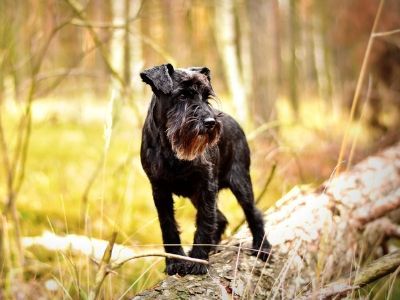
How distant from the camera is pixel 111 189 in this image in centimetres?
846

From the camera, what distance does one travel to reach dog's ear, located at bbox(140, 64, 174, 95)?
3.29 m

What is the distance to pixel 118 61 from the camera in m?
15.7

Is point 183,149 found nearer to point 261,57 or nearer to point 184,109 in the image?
point 184,109

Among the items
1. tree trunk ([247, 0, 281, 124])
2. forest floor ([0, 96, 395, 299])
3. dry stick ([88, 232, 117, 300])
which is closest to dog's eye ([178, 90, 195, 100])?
forest floor ([0, 96, 395, 299])

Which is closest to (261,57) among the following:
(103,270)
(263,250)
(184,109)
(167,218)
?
(263,250)

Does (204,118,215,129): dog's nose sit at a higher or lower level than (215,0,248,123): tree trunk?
lower

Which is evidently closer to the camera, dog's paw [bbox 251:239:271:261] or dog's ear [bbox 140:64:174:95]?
dog's ear [bbox 140:64:174:95]

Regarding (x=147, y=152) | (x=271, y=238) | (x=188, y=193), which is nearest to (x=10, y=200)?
(x=147, y=152)

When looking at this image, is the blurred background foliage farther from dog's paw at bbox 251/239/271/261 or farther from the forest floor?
dog's paw at bbox 251/239/271/261

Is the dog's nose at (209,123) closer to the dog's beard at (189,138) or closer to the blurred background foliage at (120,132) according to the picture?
the dog's beard at (189,138)

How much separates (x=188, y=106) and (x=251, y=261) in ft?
4.04

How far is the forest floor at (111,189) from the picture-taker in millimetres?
3920

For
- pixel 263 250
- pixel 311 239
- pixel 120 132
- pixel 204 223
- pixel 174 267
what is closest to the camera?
pixel 174 267

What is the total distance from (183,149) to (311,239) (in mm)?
1562
